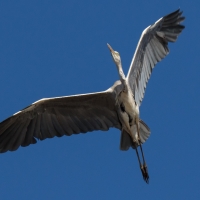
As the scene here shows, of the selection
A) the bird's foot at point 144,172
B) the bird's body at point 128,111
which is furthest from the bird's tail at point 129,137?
the bird's foot at point 144,172

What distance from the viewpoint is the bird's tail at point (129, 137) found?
14062 millimetres

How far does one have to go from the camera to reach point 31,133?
14.0 metres

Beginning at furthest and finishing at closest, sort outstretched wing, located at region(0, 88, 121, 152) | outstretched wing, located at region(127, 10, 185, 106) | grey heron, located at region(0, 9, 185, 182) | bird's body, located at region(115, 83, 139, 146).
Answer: outstretched wing, located at region(127, 10, 185, 106), outstretched wing, located at region(0, 88, 121, 152), grey heron, located at region(0, 9, 185, 182), bird's body, located at region(115, 83, 139, 146)

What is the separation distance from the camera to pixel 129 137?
14023 millimetres

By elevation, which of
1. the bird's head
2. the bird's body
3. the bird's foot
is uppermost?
the bird's head

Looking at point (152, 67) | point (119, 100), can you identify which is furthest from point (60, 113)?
point (152, 67)

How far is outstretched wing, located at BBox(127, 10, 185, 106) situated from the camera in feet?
45.9

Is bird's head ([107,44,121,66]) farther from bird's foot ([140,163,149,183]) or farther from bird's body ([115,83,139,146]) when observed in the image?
bird's foot ([140,163,149,183])

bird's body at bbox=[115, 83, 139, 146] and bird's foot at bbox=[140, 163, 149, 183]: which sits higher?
bird's body at bbox=[115, 83, 139, 146]

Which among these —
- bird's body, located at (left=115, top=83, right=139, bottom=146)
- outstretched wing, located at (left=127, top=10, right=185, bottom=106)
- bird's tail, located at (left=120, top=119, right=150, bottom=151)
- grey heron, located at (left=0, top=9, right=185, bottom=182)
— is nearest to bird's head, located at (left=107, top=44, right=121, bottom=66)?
grey heron, located at (left=0, top=9, right=185, bottom=182)

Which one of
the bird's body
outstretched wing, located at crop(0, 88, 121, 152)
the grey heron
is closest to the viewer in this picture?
the bird's body

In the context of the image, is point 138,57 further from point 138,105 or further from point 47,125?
point 47,125

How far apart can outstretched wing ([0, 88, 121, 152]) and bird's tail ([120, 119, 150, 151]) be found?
24 cm

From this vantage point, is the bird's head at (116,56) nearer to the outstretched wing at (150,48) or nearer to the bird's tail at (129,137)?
the outstretched wing at (150,48)
